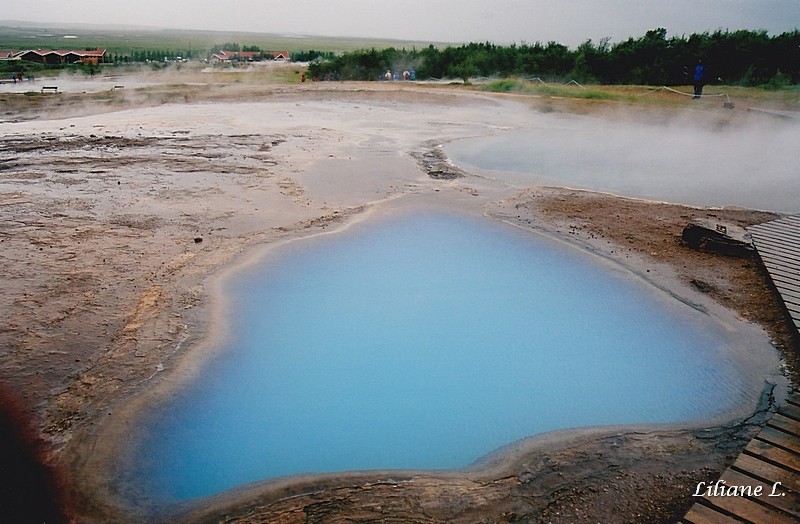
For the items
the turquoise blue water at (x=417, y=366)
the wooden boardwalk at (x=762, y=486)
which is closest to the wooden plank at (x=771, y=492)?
the wooden boardwalk at (x=762, y=486)

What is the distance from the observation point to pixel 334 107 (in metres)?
18.1

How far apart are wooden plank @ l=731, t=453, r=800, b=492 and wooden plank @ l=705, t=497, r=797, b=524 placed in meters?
0.22

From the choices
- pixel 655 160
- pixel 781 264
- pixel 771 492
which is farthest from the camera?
pixel 655 160

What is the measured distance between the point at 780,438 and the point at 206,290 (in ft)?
14.6

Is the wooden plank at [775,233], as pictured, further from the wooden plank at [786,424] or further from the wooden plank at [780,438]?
the wooden plank at [780,438]

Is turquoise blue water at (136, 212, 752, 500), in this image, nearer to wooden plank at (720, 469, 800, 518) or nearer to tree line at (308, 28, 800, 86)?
wooden plank at (720, 469, 800, 518)

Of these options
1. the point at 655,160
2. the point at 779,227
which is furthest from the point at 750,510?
the point at 655,160

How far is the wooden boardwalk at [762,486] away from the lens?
2.67m

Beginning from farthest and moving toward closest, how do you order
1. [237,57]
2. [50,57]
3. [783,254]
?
[237,57]
[50,57]
[783,254]

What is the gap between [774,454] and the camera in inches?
121

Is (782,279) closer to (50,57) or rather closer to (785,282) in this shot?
(785,282)

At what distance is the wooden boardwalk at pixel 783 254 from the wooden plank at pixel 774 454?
165cm

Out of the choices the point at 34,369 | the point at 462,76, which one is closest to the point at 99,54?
the point at 462,76

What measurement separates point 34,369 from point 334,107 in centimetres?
1500
